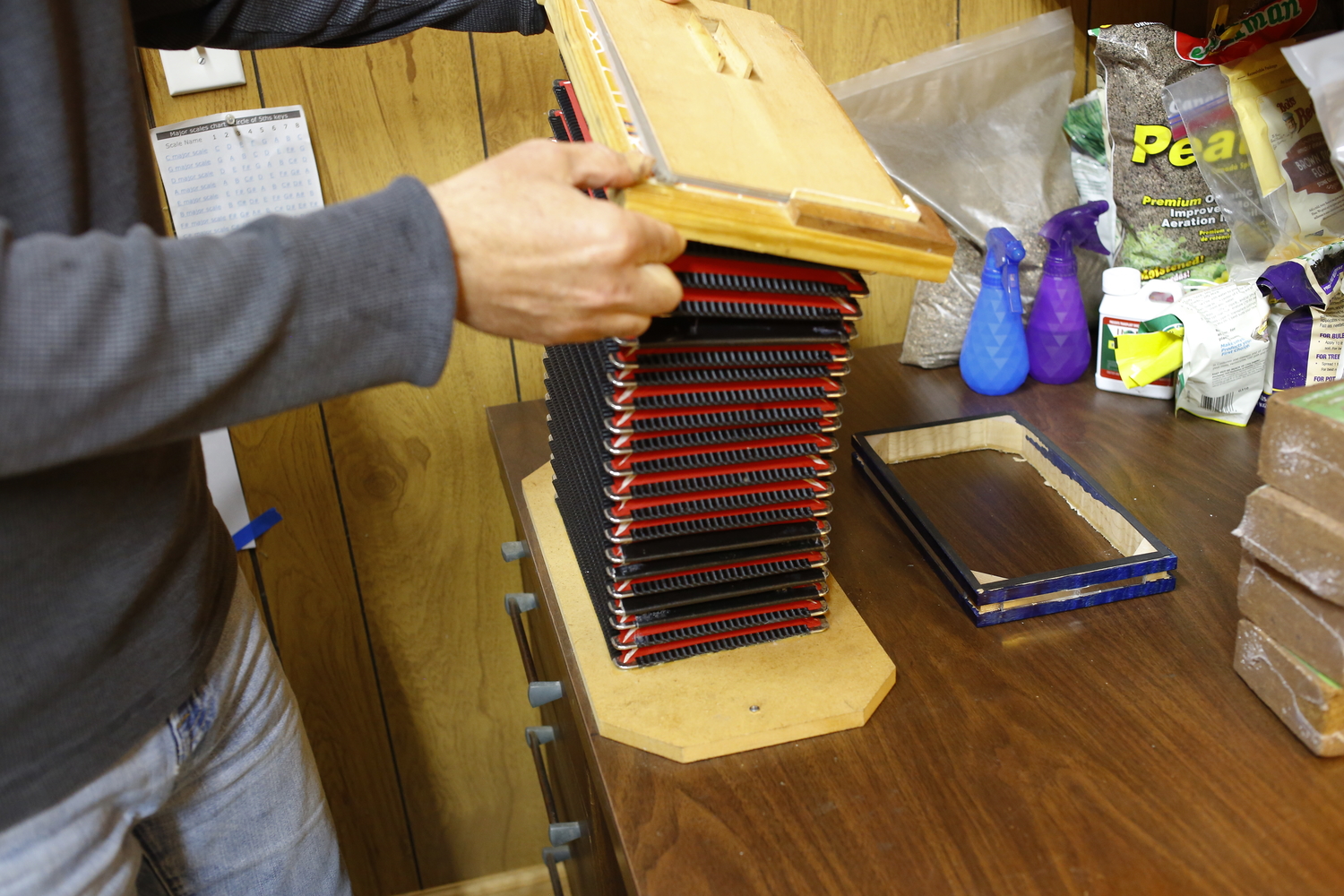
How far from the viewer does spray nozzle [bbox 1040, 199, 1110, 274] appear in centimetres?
118

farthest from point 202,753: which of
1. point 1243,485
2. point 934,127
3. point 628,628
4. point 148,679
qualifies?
point 934,127

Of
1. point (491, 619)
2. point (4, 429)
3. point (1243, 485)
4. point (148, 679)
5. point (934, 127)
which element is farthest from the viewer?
point (491, 619)

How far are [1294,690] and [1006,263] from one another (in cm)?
66

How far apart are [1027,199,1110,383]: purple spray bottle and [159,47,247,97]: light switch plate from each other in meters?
0.99

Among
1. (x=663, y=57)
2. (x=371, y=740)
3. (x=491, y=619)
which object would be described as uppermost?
→ (x=663, y=57)

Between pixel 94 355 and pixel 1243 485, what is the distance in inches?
38.0

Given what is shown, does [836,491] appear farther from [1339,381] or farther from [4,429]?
[4,429]

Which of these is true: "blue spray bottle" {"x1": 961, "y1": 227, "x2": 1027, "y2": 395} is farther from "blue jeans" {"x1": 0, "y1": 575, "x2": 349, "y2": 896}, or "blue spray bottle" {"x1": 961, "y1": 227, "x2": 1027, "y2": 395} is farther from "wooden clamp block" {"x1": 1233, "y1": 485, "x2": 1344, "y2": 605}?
"blue jeans" {"x1": 0, "y1": 575, "x2": 349, "y2": 896}

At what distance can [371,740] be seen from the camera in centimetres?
153

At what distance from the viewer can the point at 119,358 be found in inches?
18.1

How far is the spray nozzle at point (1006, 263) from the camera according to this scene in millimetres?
1178

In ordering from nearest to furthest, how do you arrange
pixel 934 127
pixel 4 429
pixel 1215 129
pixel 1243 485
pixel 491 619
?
pixel 4 429 → pixel 1243 485 → pixel 1215 129 → pixel 934 127 → pixel 491 619

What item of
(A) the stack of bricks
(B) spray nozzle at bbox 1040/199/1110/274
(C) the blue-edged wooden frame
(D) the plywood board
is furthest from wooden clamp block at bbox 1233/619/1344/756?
(B) spray nozzle at bbox 1040/199/1110/274

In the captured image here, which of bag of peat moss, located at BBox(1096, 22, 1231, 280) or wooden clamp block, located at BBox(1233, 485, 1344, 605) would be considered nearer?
wooden clamp block, located at BBox(1233, 485, 1344, 605)
